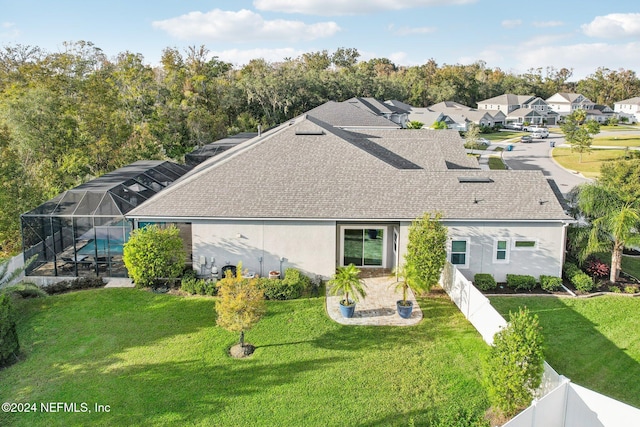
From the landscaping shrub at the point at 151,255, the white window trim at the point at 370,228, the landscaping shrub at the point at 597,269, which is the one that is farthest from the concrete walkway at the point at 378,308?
the landscaping shrub at the point at 597,269

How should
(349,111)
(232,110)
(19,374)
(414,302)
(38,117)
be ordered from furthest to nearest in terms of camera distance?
(232,110) → (349,111) → (38,117) → (414,302) → (19,374)

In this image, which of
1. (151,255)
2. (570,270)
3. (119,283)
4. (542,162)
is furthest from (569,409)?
(542,162)

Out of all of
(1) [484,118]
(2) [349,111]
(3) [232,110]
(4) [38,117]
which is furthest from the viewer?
(1) [484,118]

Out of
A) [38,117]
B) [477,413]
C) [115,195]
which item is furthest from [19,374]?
[38,117]

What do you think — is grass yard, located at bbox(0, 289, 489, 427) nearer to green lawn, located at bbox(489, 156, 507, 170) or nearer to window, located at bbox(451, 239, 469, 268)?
window, located at bbox(451, 239, 469, 268)

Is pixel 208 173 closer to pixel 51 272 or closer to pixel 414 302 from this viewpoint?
pixel 51 272

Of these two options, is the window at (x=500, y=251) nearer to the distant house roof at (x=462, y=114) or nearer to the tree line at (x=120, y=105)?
the tree line at (x=120, y=105)

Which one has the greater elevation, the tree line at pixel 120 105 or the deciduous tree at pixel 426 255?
the tree line at pixel 120 105
